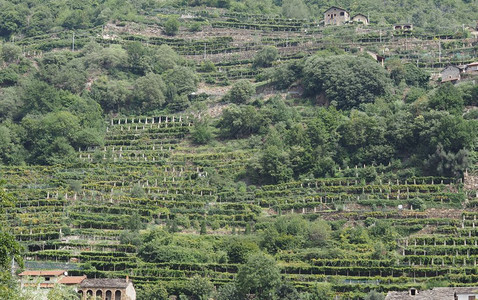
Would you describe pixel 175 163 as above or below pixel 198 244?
above

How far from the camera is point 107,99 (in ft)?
327

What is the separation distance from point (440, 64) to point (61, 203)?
38.8 m

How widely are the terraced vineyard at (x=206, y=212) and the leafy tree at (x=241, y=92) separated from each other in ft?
22.5

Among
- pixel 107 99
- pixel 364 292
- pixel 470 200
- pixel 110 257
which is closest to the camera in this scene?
pixel 364 292

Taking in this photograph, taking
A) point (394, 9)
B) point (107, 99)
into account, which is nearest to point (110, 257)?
point (107, 99)

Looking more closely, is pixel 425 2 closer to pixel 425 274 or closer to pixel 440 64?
pixel 440 64

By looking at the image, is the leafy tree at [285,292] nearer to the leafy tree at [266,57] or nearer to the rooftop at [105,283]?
the rooftop at [105,283]

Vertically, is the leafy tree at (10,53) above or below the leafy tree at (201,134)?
above

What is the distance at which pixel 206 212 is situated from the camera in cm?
7938

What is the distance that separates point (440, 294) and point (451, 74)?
3868cm

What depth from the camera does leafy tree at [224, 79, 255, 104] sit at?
322ft

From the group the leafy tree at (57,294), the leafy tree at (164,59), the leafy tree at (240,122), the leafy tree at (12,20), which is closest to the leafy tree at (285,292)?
the leafy tree at (57,294)

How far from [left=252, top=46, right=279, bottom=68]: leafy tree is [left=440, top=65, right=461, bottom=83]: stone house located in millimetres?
16529

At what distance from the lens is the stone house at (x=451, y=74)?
95625 mm
